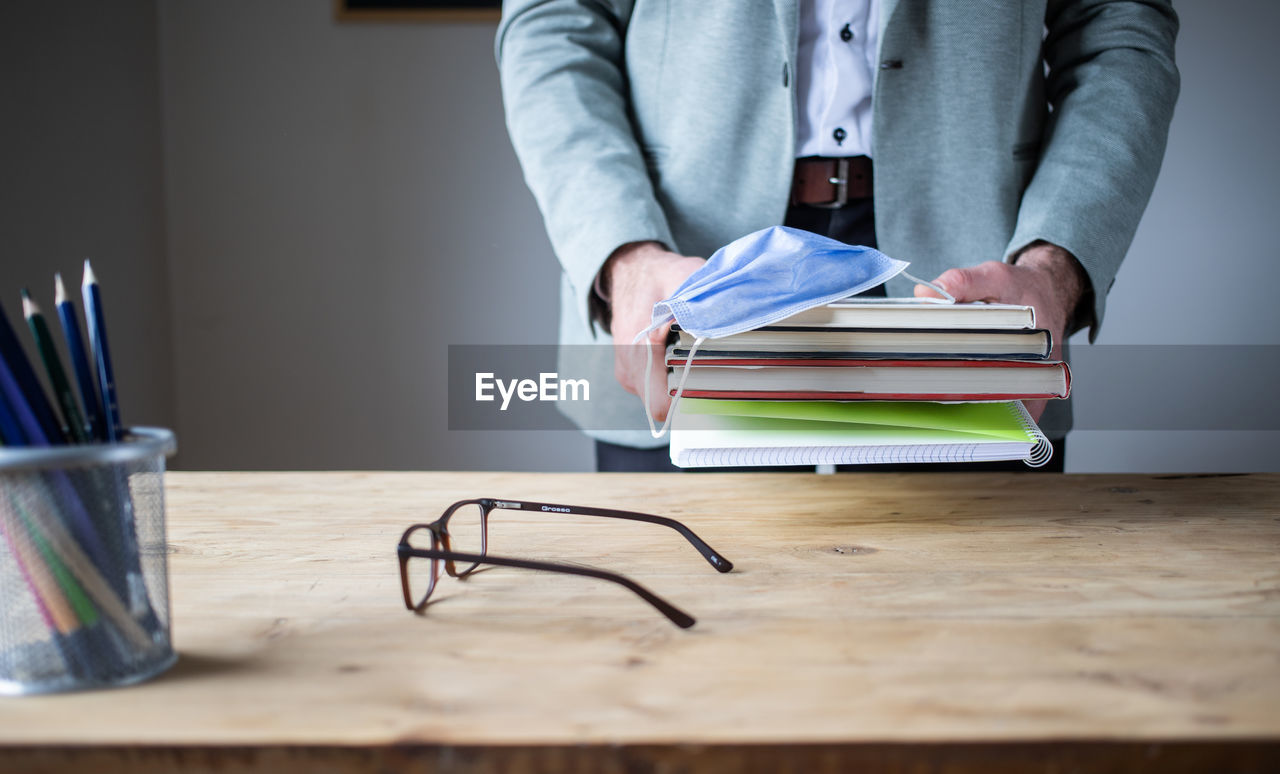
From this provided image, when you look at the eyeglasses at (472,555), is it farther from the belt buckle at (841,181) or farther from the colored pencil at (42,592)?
the belt buckle at (841,181)

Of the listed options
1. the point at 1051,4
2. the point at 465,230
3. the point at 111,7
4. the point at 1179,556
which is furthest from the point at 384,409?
the point at 1179,556

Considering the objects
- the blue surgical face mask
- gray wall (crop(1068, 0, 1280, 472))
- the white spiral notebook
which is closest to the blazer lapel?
the blue surgical face mask

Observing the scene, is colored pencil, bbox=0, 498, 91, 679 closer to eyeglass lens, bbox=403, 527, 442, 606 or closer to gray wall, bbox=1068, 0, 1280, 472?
eyeglass lens, bbox=403, 527, 442, 606

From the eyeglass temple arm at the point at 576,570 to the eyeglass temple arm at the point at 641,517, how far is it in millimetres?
80

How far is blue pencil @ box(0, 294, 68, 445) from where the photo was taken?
35cm

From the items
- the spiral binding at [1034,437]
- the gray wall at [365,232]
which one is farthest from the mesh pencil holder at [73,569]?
the gray wall at [365,232]

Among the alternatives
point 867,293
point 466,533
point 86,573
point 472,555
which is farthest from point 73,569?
point 867,293

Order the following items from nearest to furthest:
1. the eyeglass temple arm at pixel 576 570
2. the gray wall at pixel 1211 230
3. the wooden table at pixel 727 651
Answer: the wooden table at pixel 727 651
the eyeglass temple arm at pixel 576 570
the gray wall at pixel 1211 230

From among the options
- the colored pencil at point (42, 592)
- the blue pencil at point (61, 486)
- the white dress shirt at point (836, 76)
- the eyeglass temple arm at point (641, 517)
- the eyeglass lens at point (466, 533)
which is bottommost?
the eyeglass lens at point (466, 533)

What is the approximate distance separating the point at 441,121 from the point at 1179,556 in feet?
7.44

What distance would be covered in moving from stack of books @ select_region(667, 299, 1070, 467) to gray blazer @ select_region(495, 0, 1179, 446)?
1.30 feet

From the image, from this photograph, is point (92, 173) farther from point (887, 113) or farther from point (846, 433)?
point (846, 433)

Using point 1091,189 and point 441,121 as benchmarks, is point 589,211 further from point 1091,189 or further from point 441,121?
point 441,121

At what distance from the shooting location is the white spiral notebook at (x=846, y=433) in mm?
578
